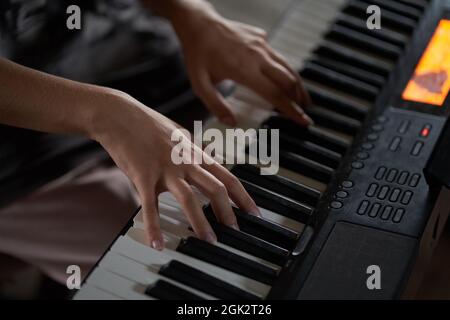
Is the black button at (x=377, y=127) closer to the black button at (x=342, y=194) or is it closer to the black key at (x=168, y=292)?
the black button at (x=342, y=194)

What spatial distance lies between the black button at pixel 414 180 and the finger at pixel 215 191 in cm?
28

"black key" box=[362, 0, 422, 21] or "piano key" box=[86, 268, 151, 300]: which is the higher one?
"black key" box=[362, 0, 422, 21]

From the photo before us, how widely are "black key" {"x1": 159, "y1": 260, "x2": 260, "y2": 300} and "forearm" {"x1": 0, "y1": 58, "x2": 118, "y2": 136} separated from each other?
0.24m

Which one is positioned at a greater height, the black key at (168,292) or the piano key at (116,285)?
the black key at (168,292)

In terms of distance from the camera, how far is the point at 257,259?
41.3 inches

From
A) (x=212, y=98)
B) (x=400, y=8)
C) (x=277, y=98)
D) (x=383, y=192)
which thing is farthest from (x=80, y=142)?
(x=400, y=8)

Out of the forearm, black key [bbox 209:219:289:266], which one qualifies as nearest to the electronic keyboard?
black key [bbox 209:219:289:266]

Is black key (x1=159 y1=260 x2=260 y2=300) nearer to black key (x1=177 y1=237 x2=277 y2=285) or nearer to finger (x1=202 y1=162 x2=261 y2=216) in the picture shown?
black key (x1=177 y1=237 x2=277 y2=285)

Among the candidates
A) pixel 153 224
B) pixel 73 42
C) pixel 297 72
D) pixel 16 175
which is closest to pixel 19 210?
pixel 16 175

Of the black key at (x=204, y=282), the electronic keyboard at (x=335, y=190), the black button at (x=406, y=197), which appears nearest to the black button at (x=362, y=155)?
the electronic keyboard at (x=335, y=190)

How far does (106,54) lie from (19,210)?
1.09ft

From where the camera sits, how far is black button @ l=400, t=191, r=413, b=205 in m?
1.12

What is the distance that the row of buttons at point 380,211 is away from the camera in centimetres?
109

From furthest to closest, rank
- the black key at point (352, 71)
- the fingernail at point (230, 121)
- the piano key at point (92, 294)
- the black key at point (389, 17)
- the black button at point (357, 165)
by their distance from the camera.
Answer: the black key at point (389, 17)
the black key at point (352, 71)
the fingernail at point (230, 121)
the black button at point (357, 165)
the piano key at point (92, 294)
